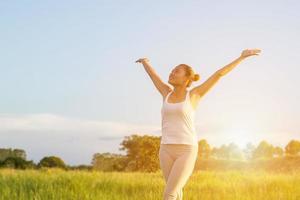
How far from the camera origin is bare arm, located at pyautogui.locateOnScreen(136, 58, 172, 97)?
5980 mm

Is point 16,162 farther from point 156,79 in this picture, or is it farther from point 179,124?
point 179,124

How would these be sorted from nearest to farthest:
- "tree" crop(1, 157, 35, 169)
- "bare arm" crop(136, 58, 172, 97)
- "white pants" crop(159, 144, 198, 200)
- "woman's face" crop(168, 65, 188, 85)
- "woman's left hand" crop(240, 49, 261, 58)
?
"white pants" crop(159, 144, 198, 200)
"woman's face" crop(168, 65, 188, 85)
"woman's left hand" crop(240, 49, 261, 58)
"bare arm" crop(136, 58, 172, 97)
"tree" crop(1, 157, 35, 169)

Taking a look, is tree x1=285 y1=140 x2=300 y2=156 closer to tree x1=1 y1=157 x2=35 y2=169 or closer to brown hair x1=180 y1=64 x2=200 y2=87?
tree x1=1 y1=157 x2=35 y2=169

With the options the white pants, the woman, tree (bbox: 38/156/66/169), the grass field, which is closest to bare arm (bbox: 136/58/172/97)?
the woman

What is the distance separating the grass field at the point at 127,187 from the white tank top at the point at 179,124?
3420mm

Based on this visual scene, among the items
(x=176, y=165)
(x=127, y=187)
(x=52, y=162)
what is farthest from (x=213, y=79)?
(x=52, y=162)

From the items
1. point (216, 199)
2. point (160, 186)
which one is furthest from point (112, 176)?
point (216, 199)

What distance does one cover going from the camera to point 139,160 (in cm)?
1567

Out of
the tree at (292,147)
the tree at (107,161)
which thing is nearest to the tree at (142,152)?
the tree at (107,161)

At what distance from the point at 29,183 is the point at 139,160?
5893mm

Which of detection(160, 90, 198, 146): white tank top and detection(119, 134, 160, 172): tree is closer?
detection(160, 90, 198, 146): white tank top

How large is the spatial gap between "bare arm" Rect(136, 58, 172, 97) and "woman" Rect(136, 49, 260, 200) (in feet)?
0.53

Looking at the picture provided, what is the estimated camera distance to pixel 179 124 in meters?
5.45

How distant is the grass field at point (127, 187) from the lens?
9109 millimetres
